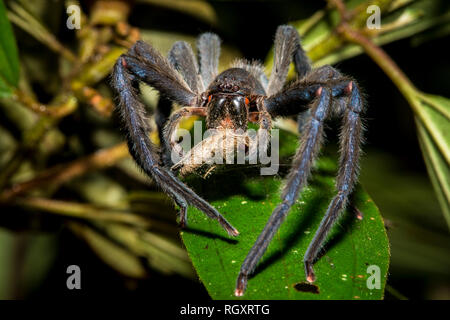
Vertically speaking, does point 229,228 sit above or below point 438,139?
below

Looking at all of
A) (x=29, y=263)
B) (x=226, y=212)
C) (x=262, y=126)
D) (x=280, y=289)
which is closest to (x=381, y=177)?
(x=262, y=126)

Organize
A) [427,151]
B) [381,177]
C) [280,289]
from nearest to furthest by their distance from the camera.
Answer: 1. [280,289]
2. [427,151]
3. [381,177]

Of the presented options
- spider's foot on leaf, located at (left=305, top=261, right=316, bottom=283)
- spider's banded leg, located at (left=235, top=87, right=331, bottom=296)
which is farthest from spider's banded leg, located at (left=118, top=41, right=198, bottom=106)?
spider's foot on leaf, located at (left=305, top=261, right=316, bottom=283)

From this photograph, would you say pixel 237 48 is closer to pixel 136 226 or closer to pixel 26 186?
pixel 136 226

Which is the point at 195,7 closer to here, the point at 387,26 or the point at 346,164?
the point at 387,26

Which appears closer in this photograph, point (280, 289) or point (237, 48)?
point (280, 289)

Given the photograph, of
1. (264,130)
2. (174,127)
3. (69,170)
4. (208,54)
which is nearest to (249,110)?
(264,130)
